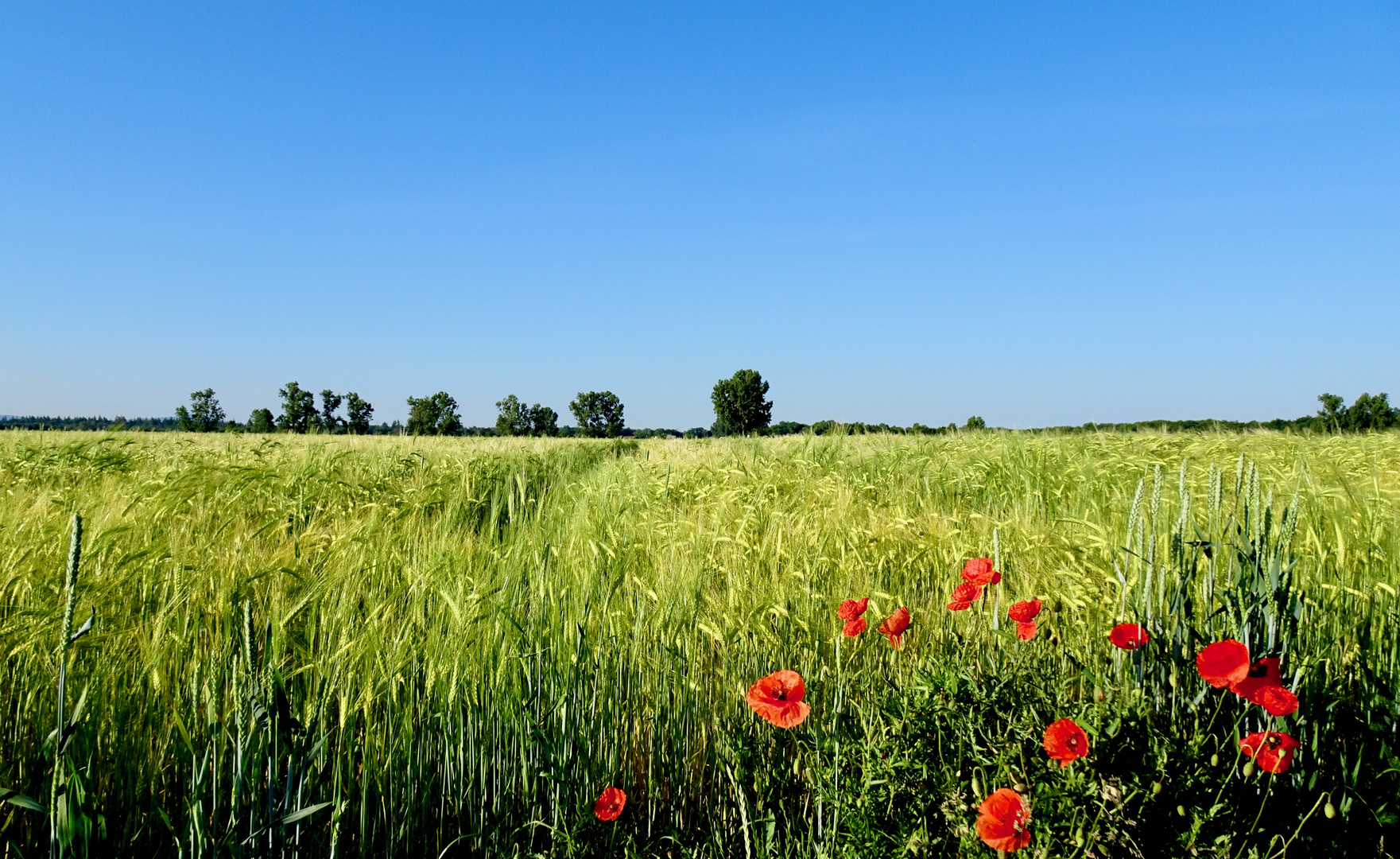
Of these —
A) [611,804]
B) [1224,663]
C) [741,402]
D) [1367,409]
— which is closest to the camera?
[1224,663]

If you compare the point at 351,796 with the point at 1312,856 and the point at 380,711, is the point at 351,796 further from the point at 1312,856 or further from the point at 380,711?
the point at 1312,856

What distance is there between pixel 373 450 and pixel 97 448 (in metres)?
2.20

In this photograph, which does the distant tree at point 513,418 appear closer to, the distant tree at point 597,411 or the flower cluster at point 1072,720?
the distant tree at point 597,411

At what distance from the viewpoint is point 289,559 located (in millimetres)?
2473

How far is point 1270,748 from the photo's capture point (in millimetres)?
1134

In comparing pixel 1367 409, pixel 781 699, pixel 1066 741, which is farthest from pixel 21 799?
pixel 1367 409

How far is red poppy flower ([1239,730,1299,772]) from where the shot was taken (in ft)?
3.52

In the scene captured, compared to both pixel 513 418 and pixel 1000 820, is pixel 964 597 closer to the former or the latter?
pixel 1000 820

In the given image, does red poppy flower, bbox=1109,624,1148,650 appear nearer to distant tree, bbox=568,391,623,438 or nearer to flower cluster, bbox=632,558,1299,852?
flower cluster, bbox=632,558,1299,852

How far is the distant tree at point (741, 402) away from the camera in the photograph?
2628 inches

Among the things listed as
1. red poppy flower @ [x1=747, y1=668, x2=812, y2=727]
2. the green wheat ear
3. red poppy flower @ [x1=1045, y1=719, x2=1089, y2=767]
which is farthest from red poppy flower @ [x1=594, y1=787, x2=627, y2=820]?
the green wheat ear

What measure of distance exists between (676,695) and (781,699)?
467 mm

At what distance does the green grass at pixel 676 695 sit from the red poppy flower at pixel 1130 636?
0.10 metres

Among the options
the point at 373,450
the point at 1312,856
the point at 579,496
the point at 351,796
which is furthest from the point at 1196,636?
the point at 373,450
